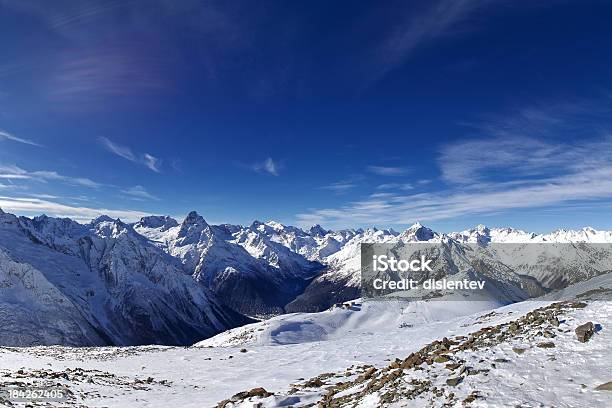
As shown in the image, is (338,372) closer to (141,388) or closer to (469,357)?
(469,357)

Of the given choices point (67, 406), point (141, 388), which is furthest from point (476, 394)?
point (141, 388)

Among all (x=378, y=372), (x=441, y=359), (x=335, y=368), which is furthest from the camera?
(x=335, y=368)

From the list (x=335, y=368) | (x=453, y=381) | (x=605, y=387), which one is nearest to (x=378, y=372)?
(x=453, y=381)

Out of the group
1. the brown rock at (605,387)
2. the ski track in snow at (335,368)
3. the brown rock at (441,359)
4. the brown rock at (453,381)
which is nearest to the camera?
the brown rock at (605,387)

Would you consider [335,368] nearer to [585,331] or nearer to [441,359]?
[441,359]

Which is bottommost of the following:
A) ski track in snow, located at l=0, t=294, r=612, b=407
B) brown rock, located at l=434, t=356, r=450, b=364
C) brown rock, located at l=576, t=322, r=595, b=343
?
ski track in snow, located at l=0, t=294, r=612, b=407

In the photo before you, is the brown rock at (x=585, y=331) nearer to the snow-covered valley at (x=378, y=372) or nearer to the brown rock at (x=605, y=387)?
the snow-covered valley at (x=378, y=372)

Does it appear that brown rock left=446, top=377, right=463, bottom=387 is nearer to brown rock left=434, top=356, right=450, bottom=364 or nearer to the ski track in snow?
the ski track in snow

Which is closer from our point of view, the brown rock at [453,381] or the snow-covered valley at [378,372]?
the snow-covered valley at [378,372]

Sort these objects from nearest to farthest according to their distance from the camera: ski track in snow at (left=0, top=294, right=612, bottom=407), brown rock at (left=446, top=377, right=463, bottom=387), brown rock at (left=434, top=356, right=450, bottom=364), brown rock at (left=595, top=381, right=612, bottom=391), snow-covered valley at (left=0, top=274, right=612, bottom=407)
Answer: brown rock at (left=595, top=381, right=612, bottom=391), ski track in snow at (left=0, top=294, right=612, bottom=407), snow-covered valley at (left=0, top=274, right=612, bottom=407), brown rock at (left=446, top=377, right=463, bottom=387), brown rock at (left=434, top=356, right=450, bottom=364)

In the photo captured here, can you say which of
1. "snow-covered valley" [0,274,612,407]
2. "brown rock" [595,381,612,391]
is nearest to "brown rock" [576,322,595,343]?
"snow-covered valley" [0,274,612,407]

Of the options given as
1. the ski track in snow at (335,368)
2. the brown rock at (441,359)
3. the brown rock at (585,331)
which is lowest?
the ski track in snow at (335,368)

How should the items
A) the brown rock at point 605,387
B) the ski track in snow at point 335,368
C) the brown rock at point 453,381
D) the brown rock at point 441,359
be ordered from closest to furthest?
the brown rock at point 605,387
the ski track in snow at point 335,368
the brown rock at point 453,381
the brown rock at point 441,359

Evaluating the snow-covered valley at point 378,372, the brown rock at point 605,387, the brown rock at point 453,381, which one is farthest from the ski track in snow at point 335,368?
the brown rock at point 453,381
